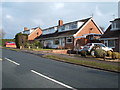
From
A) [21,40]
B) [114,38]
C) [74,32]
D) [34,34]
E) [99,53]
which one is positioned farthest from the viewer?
[34,34]

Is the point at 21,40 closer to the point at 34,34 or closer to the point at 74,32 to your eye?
the point at 74,32

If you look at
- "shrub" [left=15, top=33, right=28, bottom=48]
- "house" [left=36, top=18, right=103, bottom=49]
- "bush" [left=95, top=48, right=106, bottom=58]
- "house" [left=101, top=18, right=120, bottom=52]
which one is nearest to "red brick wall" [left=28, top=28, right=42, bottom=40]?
"house" [left=36, top=18, right=103, bottom=49]

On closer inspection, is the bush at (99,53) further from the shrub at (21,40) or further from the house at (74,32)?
the shrub at (21,40)

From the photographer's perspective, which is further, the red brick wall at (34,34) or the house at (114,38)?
the red brick wall at (34,34)

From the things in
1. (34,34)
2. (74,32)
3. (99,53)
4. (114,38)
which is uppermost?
(34,34)

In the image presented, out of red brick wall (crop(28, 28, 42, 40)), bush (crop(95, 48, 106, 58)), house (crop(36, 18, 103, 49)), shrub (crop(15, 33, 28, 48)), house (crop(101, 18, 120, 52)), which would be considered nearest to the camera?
bush (crop(95, 48, 106, 58))

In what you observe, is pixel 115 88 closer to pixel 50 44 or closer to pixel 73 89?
pixel 73 89

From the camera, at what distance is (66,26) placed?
1383 inches

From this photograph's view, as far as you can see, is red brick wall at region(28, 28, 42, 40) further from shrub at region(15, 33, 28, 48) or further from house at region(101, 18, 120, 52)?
house at region(101, 18, 120, 52)

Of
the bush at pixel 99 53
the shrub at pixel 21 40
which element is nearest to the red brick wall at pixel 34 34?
the shrub at pixel 21 40

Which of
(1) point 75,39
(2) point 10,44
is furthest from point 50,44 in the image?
(2) point 10,44

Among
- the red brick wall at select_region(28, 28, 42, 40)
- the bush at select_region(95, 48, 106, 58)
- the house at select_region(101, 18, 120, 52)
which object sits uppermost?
the red brick wall at select_region(28, 28, 42, 40)

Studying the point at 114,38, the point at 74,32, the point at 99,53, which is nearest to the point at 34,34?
the point at 74,32

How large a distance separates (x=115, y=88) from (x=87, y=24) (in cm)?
2654
